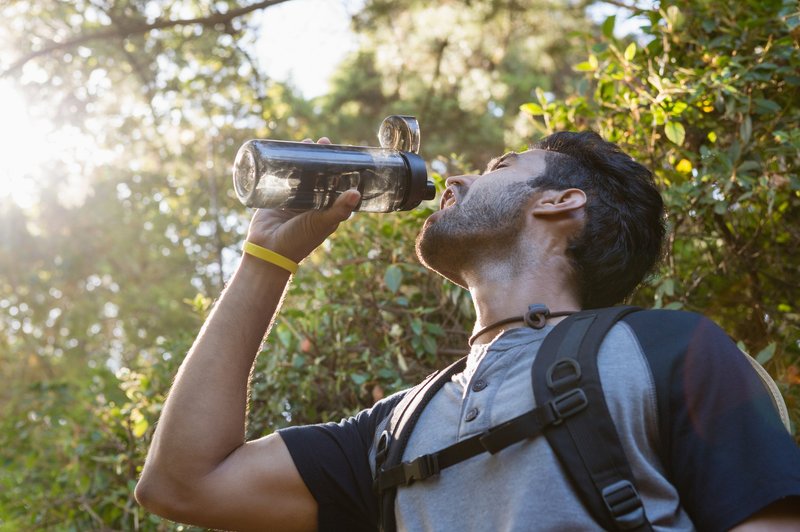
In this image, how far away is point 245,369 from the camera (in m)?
1.75

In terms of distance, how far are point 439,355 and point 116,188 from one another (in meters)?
9.60

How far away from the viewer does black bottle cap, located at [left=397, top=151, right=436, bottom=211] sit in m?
1.83

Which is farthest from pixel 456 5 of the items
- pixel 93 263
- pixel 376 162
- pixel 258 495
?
pixel 93 263

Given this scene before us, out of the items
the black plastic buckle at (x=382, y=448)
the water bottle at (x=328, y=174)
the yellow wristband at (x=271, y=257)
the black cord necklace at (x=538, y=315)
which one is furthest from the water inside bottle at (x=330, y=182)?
the black plastic buckle at (x=382, y=448)

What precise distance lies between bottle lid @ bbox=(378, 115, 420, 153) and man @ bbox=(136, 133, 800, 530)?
0.58 ft

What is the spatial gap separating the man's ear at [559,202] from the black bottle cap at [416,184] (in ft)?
0.90

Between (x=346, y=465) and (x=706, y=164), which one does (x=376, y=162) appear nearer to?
(x=346, y=465)

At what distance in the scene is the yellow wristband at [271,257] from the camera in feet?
6.15

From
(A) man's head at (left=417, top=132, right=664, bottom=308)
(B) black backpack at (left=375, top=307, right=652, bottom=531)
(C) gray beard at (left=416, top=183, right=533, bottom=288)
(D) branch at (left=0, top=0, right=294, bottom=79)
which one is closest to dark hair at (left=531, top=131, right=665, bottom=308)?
(A) man's head at (left=417, top=132, right=664, bottom=308)

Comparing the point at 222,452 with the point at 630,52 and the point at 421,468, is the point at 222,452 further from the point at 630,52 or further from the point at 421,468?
the point at 630,52

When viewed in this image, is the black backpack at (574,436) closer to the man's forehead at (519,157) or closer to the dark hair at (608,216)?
the dark hair at (608,216)

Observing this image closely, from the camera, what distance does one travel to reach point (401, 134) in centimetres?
192

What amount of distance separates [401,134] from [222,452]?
0.81 metres

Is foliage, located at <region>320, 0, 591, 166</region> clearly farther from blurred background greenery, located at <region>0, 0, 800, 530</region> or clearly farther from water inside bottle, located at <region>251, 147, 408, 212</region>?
water inside bottle, located at <region>251, 147, 408, 212</region>
